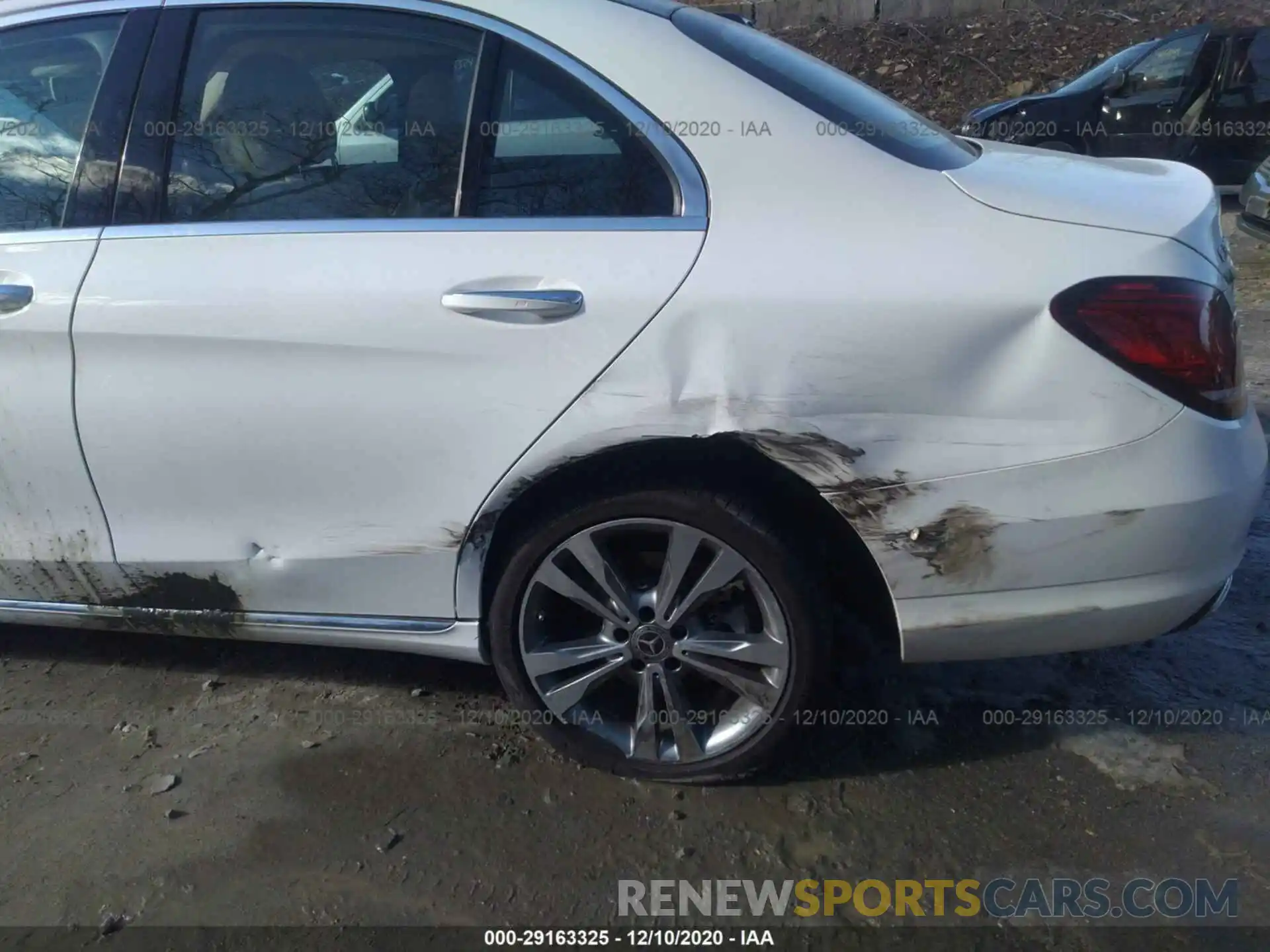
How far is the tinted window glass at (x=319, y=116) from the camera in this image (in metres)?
2.46

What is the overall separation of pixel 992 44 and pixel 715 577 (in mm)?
14867

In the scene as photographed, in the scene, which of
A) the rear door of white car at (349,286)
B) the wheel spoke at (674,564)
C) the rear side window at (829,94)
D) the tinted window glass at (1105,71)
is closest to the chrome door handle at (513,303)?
the rear door of white car at (349,286)

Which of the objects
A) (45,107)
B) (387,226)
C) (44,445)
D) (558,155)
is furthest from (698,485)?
(45,107)

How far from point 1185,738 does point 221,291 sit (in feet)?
8.47

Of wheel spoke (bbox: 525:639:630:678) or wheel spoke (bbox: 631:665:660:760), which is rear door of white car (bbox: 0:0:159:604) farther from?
wheel spoke (bbox: 631:665:660:760)

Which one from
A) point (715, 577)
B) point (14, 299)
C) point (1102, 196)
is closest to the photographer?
point (1102, 196)

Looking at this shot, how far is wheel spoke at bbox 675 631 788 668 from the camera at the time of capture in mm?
2457

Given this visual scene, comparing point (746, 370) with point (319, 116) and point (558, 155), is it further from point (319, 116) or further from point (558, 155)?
point (319, 116)

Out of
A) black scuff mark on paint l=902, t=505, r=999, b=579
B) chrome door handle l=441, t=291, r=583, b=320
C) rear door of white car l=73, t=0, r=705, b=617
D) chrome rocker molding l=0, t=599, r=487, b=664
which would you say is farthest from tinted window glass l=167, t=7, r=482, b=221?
black scuff mark on paint l=902, t=505, r=999, b=579

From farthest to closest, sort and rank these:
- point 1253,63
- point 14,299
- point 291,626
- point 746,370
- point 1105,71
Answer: point 1105,71, point 1253,63, point 291,626, point 14,299, point 746,370

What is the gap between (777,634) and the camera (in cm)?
244

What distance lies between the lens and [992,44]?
15.0 metres

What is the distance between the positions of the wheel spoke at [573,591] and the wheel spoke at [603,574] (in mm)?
13

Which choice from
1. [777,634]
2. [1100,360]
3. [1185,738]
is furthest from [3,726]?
[1185,738]
